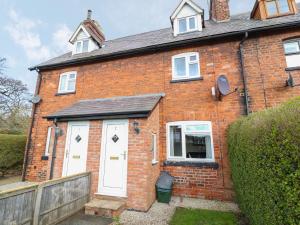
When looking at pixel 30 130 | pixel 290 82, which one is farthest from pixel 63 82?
pixel 290 82

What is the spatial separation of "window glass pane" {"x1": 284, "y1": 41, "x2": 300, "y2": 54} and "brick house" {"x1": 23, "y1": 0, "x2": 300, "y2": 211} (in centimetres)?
3

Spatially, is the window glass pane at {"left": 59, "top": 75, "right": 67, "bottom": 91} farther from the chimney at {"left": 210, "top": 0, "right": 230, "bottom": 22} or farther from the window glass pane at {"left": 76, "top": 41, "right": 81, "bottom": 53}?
the chimney at {"left": 210, "top": 0, "right": 230, "bottom": 22}

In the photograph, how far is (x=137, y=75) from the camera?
8.41m

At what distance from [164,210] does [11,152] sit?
10191 mm

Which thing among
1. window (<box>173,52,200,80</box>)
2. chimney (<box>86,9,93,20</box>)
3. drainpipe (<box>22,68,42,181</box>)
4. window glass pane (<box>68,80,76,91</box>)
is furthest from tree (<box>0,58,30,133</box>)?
window (<box>173,52,200,80</box>)

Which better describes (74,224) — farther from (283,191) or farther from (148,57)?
(148,57)

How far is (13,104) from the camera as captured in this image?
19.5m

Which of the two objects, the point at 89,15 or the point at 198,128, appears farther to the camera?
the point at 89,15

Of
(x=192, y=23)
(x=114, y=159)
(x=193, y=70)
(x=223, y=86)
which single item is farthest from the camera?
(x=192, y=23)

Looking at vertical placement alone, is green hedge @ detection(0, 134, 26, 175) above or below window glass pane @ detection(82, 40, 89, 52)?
below

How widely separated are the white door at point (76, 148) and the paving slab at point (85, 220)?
5.58 feet

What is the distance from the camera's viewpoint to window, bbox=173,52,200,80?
762 centimetres

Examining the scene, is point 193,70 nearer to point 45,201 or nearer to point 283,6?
point 283,6

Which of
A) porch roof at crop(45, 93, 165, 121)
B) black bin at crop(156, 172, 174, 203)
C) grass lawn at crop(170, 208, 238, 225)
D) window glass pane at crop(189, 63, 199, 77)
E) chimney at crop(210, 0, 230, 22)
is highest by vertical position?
chimney at crop(210, 0, 230, 22)
